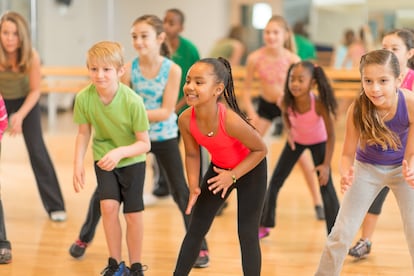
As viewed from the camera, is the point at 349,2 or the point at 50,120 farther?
the point at 349,2

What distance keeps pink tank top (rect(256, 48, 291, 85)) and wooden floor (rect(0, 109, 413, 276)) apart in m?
0.95

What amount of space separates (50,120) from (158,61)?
3771 mm

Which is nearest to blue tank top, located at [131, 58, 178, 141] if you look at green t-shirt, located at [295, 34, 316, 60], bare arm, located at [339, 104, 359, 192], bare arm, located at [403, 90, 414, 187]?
bare arm, located at [339, 104, 359, 192]

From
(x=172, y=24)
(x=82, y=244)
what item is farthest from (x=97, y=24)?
(x=82, y=244)

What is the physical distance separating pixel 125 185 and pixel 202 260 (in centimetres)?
71

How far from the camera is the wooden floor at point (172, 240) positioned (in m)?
3.96

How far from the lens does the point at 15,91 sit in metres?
4.65

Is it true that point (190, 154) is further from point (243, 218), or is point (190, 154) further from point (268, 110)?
point (268, 110)

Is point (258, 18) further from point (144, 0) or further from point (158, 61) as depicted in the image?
point (158, 61)

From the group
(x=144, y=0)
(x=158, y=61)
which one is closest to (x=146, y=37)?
(x=158, y=61)

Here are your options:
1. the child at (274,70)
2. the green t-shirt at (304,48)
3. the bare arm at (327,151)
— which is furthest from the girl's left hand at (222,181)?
the green t-shirt at (304,48)

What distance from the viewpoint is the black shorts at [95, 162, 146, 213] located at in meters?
3.48

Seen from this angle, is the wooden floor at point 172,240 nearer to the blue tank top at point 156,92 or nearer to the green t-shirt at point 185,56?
the blue tank top at point 156,92

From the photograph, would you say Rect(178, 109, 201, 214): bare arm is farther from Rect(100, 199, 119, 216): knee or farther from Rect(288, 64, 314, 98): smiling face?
Rect(288, 64, 314, 98): smiling face
